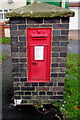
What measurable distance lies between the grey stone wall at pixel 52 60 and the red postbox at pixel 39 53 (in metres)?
0.09

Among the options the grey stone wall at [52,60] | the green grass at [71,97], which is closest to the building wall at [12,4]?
the green grass at [71,97]

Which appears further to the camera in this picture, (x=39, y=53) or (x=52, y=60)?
(x=52, y=60)

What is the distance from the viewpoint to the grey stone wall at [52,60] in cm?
315

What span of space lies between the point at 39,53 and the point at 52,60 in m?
0.33

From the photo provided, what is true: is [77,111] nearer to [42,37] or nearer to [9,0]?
[42,37]

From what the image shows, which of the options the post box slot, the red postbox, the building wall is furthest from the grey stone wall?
the building wall

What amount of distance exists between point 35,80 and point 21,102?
0.67m

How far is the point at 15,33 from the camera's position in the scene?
323cm

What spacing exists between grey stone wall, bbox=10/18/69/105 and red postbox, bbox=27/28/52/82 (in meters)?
0.09

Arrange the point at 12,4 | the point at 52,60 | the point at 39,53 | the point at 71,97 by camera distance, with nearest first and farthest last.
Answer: the point at 39,53
the point at 52,60
the point at 71,97
the point at 12,4

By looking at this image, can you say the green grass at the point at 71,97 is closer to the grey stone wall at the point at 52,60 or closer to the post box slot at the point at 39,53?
the grey stone wall at the point at 52,60

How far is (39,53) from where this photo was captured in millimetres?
3328

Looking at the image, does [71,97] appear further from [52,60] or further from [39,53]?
[39,53]

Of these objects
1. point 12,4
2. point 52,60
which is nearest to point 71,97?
point 52,60
